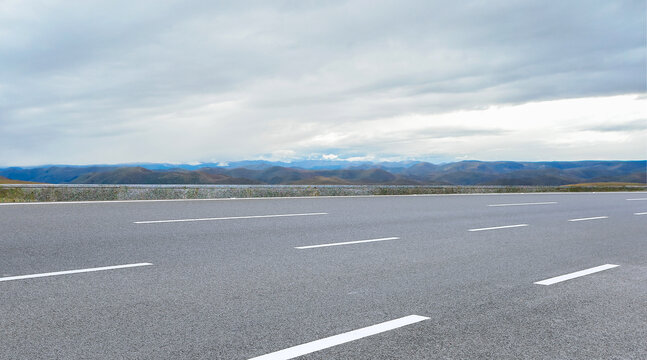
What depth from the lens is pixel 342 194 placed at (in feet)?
73.5

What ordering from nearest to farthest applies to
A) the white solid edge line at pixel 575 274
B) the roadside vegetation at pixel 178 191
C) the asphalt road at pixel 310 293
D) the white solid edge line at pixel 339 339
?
the white solid edge line at pixel 339 339
the asphalt road at pixel 310 293
the white solid edge line at pixel 575 274
the roadside vegetation at pixel 178 191

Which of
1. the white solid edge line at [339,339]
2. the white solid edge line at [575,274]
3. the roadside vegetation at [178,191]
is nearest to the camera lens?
the white solid edge line at [339,339]

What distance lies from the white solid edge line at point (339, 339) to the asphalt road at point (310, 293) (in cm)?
2

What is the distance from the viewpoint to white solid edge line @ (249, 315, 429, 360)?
11.3ft

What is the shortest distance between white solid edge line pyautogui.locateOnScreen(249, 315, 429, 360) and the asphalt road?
16 millimetres

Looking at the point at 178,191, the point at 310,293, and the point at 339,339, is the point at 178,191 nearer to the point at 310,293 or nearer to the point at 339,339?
the point at 310,293

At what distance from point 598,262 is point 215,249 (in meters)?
5.78

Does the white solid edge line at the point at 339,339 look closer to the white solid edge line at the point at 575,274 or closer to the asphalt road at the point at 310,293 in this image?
the asphalt road at the point at 310,293

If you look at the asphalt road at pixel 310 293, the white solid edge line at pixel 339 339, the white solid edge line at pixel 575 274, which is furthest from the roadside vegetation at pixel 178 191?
the white solid edge line at pixel 339 339

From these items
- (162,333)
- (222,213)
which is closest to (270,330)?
(162,333)

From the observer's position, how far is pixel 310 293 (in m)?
5.17

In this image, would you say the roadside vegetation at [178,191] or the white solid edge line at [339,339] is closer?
the white solid edge line at [339,339]

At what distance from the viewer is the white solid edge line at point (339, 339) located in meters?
3.45

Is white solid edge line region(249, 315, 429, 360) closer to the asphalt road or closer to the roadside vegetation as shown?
the asphalt road
